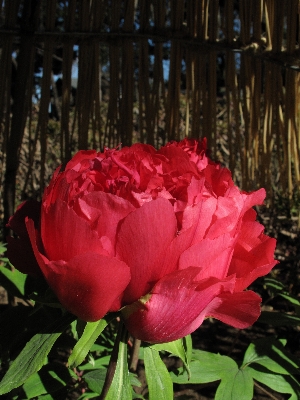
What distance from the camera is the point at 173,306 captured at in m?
0.48

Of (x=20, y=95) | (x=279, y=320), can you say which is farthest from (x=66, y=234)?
(x=20, y=95)

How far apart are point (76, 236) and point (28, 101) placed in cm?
89

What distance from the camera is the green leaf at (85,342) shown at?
19.6 inches

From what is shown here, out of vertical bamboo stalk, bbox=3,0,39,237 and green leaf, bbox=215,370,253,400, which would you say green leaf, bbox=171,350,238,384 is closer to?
green leaf, bbox=215,370,253,400

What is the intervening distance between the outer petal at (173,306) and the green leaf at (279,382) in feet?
1.78

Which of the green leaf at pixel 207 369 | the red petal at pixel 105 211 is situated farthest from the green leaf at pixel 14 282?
the red petal at pixel 105 211

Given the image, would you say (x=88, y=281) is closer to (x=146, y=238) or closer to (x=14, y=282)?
(x=146, y=238)

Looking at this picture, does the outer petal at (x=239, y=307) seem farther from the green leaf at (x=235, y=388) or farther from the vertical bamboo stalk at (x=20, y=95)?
the vertical bamboo stalk at (x=20, y=95)

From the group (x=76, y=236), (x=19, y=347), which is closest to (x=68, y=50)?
(x=19, y=347)

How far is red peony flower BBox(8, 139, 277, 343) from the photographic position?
0.46m

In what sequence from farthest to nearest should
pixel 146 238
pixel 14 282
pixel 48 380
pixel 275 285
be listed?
pixel 275 285 → pixel 14 282 → pixel 48 380 → pixel 146 238

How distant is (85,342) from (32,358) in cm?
7

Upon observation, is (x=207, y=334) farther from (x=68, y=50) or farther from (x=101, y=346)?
(x=68, y=50)

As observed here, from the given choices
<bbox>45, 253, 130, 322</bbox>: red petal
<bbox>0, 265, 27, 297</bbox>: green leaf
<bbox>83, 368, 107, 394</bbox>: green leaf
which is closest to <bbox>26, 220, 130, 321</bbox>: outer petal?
<bbox>45, 253, 130, 322</bbox>: red petal
